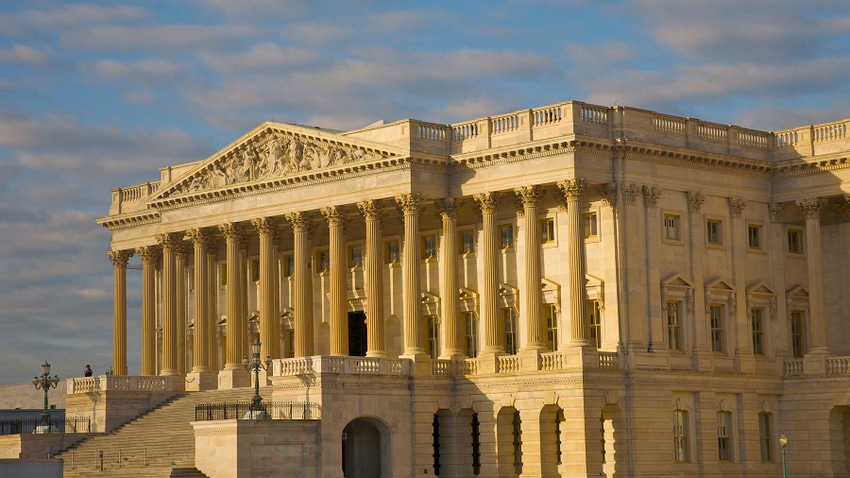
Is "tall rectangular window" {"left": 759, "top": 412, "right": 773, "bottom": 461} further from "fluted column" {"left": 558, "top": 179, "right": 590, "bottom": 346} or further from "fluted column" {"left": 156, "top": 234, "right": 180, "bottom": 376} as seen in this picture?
"fluted column" {"left": 156, "top": 234, "right": 180, "bottom": 376}

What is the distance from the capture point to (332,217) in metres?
83.3

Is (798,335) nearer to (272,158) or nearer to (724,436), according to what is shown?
(724,436)

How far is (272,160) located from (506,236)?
12209 millimetres

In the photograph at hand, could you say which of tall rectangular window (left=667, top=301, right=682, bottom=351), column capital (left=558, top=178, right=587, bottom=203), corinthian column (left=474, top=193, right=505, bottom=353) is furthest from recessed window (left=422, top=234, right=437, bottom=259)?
tall rectangular window (left=667, top=301, right=682, bottom=351)

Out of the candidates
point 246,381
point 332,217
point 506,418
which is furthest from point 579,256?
point 246,381

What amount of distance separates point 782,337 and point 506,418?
47.7 ft

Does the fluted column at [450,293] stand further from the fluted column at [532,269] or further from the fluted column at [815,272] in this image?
the fluted column at [815,272]

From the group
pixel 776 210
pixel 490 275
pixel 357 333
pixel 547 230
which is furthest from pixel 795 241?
pixel 357 333

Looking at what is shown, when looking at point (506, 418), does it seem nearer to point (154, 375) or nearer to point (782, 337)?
point (782, 337)

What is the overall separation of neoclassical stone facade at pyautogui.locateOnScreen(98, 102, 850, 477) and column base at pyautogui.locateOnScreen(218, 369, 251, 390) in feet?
→ 0.61

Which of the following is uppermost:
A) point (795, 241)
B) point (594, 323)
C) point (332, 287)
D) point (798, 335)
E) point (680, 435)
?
point (795, 241)

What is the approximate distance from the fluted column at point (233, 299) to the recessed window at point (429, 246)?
969 centimetres

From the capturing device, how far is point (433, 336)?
85000mm

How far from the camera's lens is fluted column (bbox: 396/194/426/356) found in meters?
80.2
